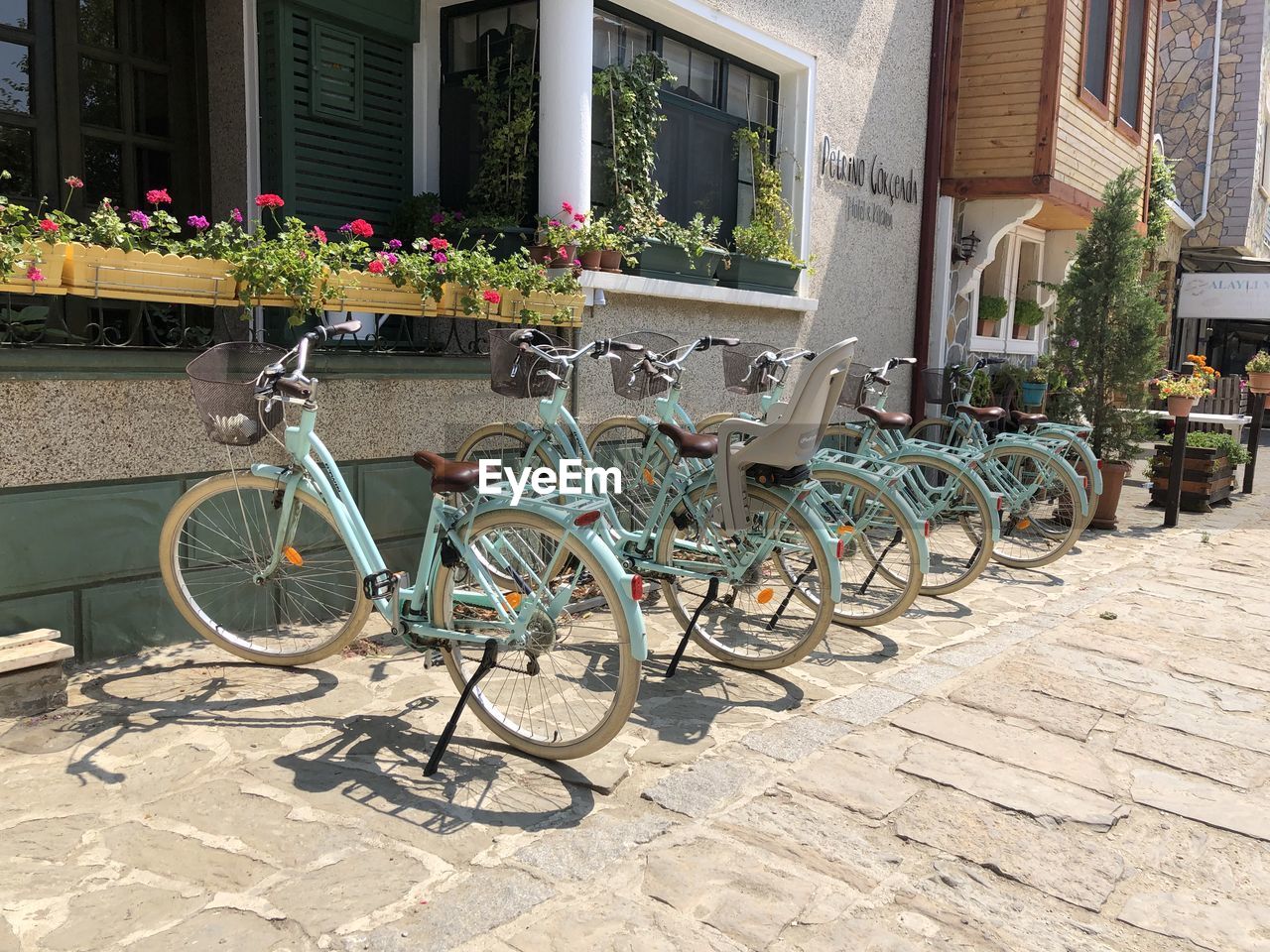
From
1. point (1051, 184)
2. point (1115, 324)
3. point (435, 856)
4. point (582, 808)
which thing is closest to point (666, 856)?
point (582, 808)

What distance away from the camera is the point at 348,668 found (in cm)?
410

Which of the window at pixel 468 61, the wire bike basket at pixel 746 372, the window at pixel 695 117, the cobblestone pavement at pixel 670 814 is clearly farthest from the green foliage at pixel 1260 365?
the window at pixel 468 61

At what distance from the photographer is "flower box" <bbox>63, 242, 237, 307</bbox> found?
356cm

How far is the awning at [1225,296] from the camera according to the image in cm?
1967

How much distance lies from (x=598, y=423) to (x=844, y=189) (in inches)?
141

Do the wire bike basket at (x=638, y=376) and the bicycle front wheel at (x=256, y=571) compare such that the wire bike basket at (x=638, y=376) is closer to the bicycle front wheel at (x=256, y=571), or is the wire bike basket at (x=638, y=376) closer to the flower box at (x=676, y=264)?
Result: the flower box at (x=676, y=264)

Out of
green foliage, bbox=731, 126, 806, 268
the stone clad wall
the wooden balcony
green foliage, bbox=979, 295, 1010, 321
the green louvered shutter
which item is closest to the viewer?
the green louvered shutter

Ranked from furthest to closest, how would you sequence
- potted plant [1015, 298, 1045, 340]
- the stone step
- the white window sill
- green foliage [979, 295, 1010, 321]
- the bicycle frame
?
1. potted plant [1015, 298, 1045, 340]
2. green foliage [979, 295, 1010, 321]
3. the white window sill
4. the stone step
5. the bicycle frame

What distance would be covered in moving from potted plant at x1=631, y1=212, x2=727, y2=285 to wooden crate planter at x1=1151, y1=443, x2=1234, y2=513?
5.02m

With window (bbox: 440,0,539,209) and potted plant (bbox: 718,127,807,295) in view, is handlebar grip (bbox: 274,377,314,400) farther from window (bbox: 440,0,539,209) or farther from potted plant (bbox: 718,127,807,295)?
potted plant (bbox: 718,127,807,295)

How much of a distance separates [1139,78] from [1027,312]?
3.32 meters

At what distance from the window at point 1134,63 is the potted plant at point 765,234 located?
6.58 metres

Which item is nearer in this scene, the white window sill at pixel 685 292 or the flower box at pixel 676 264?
the white window sill at pixel 685 292

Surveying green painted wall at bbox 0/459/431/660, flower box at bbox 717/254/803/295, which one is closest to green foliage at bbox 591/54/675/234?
flower box at bbox 717/254/803/295
